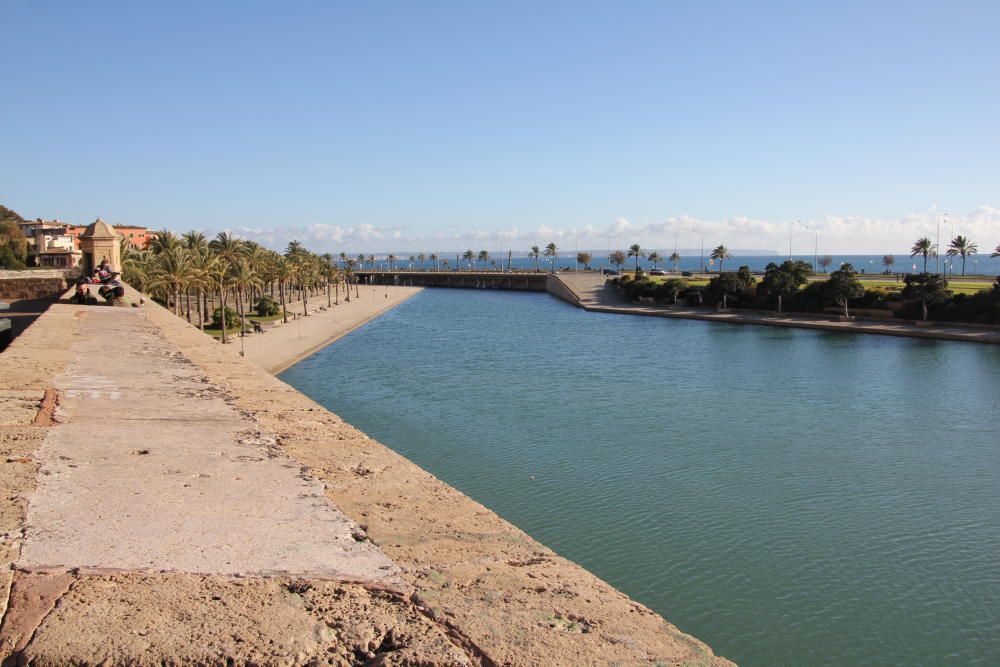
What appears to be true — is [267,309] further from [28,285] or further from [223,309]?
[28,285]

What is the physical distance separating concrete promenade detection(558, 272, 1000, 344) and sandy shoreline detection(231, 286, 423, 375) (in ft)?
89.8

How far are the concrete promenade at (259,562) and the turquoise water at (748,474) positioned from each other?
7508mm

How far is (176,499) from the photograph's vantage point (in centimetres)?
625

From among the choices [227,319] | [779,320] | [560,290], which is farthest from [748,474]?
[560,290]

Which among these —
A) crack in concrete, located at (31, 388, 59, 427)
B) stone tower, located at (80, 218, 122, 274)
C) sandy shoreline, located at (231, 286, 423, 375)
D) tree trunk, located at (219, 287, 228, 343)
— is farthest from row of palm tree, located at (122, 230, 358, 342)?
crack in concrete, located at (31, 388, 59, 427)

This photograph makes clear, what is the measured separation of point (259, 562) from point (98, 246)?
34.7 meters

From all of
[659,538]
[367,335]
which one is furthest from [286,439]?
[367,335]

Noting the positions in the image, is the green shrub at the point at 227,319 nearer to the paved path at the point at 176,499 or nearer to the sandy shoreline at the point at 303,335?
the sandy shoreline at the point at 303,335

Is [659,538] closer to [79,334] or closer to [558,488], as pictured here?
[558,488]

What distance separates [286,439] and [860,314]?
212 feet

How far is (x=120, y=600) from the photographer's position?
4.35 meters

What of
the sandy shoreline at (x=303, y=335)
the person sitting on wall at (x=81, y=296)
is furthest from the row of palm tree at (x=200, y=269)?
the person sitting on wall at (x=81, y=296)

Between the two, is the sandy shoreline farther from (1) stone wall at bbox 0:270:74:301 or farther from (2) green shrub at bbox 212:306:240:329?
(1) stone wall at bbox 0:270:74:301

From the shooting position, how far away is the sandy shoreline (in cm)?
4254
